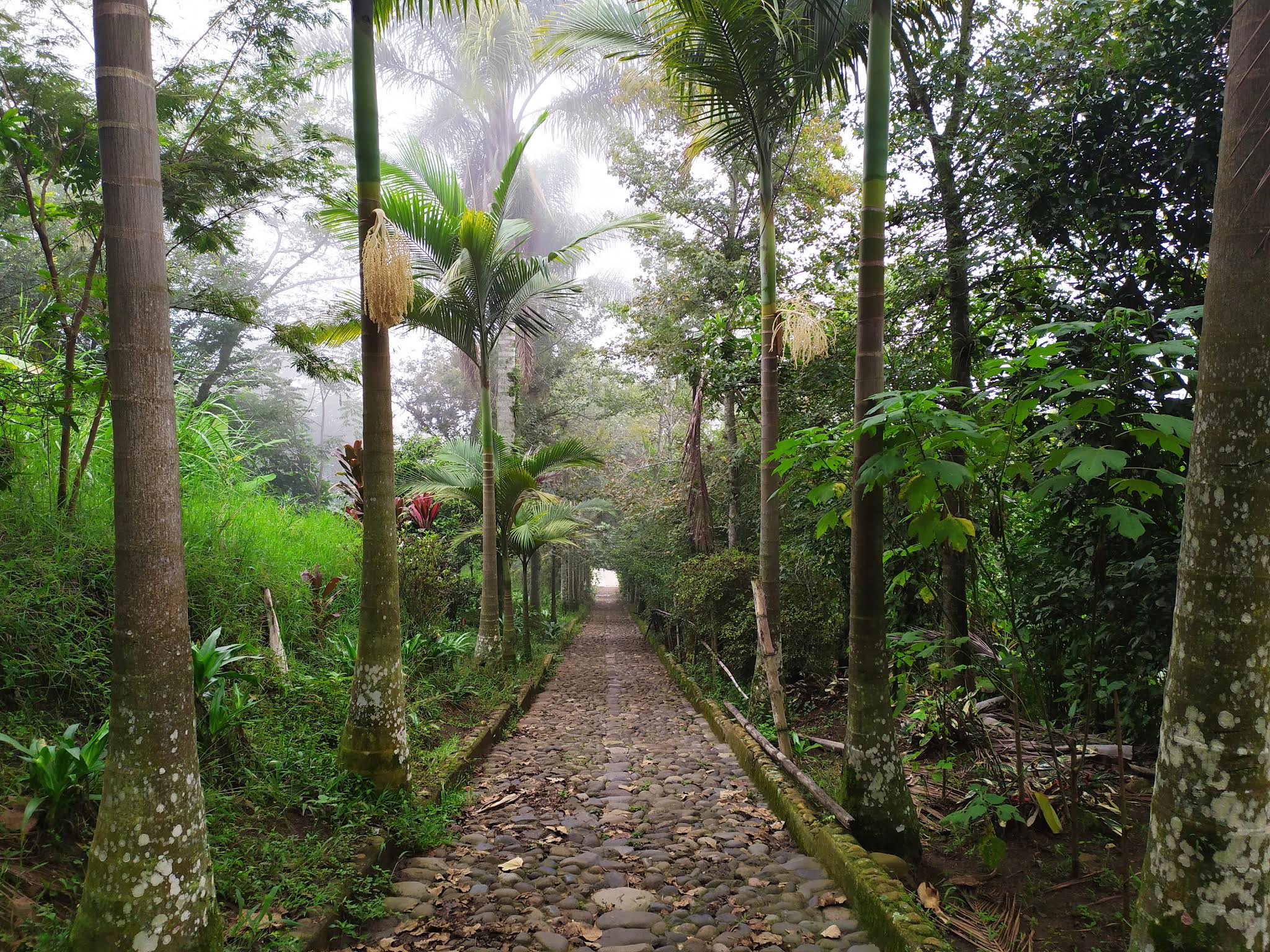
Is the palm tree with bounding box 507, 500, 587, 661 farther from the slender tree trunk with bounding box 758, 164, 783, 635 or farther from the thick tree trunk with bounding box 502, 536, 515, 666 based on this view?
the slender tree trunk with bounding box 758, 164, 783, 635

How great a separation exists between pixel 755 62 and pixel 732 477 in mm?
5562

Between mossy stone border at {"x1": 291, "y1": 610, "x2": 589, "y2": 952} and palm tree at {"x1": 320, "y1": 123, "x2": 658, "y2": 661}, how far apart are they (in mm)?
1516

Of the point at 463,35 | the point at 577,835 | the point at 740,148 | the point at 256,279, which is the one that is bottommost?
the point at 577,835

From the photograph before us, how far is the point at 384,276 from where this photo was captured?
409 centimetres

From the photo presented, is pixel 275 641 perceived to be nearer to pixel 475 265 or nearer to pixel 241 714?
pixel 241 714

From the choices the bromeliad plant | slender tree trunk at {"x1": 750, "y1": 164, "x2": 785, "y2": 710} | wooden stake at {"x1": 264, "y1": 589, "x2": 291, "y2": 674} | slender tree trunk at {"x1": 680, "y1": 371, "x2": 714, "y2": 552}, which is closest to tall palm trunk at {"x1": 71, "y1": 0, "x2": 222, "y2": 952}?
the bromeliad plant

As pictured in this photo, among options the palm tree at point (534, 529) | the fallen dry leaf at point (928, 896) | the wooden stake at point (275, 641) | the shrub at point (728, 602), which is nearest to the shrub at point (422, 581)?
the palm tree at point (534, 529)

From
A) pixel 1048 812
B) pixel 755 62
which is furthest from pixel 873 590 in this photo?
pixel 755 62

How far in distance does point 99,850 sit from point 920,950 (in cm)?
284

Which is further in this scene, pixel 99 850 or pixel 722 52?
pixel 722 52

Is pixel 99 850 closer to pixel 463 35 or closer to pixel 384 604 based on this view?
pixel 384 604

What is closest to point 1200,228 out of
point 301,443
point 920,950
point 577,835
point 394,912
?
point 920,950

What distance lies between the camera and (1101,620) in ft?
11.1

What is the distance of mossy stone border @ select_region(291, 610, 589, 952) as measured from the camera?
2.77 metres
